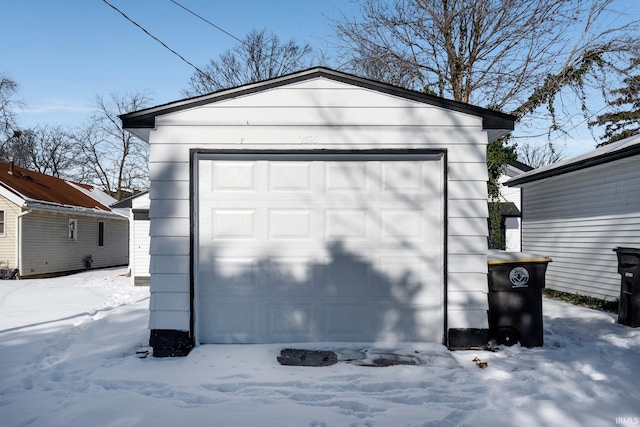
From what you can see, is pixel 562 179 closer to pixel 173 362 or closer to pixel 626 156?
pixel 626 156

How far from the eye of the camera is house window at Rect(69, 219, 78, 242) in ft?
55.3

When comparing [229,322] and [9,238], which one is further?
[9,238]

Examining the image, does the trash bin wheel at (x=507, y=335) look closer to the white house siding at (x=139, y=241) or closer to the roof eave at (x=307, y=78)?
the roof eave at (x=307, y=78)

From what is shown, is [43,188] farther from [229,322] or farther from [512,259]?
[512,259]

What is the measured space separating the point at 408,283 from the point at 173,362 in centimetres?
279

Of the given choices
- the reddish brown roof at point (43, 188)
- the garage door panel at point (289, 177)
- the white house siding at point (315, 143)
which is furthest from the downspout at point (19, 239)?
the garage door panel at point (289, 177)

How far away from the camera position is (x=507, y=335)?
16.1 feet

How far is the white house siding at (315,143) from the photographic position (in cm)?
469

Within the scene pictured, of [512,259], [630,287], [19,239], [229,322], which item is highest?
[512,259]

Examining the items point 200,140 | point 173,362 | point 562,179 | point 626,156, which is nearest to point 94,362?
point 173,362

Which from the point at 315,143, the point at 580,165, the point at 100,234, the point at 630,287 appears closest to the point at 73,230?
the point at 100,234

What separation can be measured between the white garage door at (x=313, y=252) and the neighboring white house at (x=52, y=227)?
12461 millimetres

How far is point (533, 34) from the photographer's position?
39.1 feet

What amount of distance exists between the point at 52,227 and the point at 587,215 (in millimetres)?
17496
